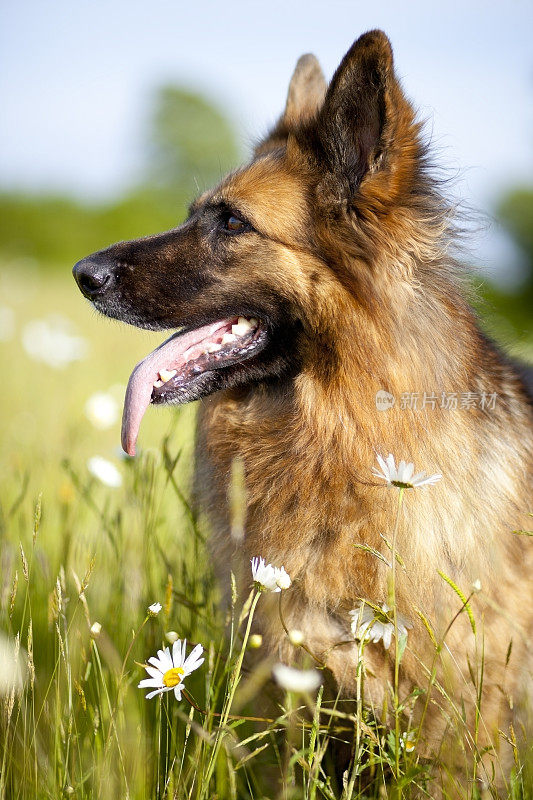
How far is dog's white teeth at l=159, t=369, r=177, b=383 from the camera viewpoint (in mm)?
2717

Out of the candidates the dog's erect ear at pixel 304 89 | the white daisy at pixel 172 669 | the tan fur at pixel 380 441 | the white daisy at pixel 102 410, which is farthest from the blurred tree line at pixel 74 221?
the white daisy at pixel 172 669

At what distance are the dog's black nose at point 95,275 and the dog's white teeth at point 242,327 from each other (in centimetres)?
55

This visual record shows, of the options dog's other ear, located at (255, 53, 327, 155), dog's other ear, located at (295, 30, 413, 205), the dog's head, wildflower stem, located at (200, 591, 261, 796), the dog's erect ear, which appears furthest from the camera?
the dog's erect ear

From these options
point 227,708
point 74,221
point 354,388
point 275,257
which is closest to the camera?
point 227,708

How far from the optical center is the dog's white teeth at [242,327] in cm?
277

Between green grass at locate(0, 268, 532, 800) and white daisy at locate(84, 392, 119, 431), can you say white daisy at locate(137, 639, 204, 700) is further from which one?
white daisy at locate(84, 392, 119, 431)

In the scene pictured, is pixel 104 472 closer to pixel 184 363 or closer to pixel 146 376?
pixel 146 376

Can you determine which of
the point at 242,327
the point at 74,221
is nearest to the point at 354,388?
the point at 242,327

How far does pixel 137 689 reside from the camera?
261 cm

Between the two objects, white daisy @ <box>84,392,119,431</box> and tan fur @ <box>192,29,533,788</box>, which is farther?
white daisy @ <box>84,392,119,431</box>

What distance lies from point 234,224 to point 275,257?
0.26 metres

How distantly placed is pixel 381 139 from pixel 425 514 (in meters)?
1.30

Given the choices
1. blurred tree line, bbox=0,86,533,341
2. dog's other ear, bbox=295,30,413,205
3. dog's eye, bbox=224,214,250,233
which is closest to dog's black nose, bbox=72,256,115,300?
dog's eye, bbox=224,214,250,233

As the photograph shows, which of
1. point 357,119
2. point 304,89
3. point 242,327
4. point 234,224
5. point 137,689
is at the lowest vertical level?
point 137,689
